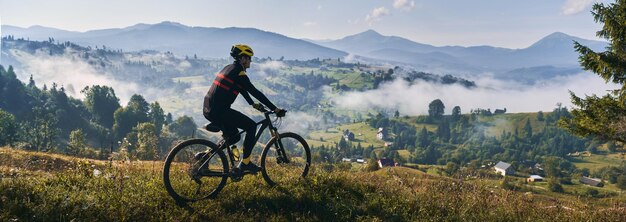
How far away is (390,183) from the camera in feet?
37.8

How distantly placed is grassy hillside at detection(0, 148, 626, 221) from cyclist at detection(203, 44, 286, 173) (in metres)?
1.26

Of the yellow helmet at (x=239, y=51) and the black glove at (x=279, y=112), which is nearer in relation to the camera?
the yellow helmet at (x=239, y=51)

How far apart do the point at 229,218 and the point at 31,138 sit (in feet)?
315

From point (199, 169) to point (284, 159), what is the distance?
2.58 metres

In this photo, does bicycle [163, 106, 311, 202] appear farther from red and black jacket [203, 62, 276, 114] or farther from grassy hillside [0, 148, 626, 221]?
red and black jacket [203, 62, 276, 114]

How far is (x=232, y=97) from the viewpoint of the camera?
829cm

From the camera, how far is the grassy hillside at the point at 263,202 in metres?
6.97

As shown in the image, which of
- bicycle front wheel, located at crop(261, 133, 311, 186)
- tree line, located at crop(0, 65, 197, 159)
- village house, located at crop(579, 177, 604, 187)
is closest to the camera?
bicycle front wheel, located at crop(261, 133, 311, 186)

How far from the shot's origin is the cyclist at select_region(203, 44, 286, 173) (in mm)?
8156

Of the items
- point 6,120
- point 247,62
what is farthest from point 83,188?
point 6,120

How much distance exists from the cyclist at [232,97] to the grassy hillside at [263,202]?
1262 mm

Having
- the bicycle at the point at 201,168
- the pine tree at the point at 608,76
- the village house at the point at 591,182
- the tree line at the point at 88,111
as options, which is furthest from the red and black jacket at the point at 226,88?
the village house at the point at 591,182

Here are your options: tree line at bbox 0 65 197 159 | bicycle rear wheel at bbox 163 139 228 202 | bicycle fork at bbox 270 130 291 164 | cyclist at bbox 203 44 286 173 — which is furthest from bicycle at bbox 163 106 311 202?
tree line at bbox 0 65 197 159

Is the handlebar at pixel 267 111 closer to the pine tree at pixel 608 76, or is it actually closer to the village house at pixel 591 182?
the pine tree at pixel 608 76
